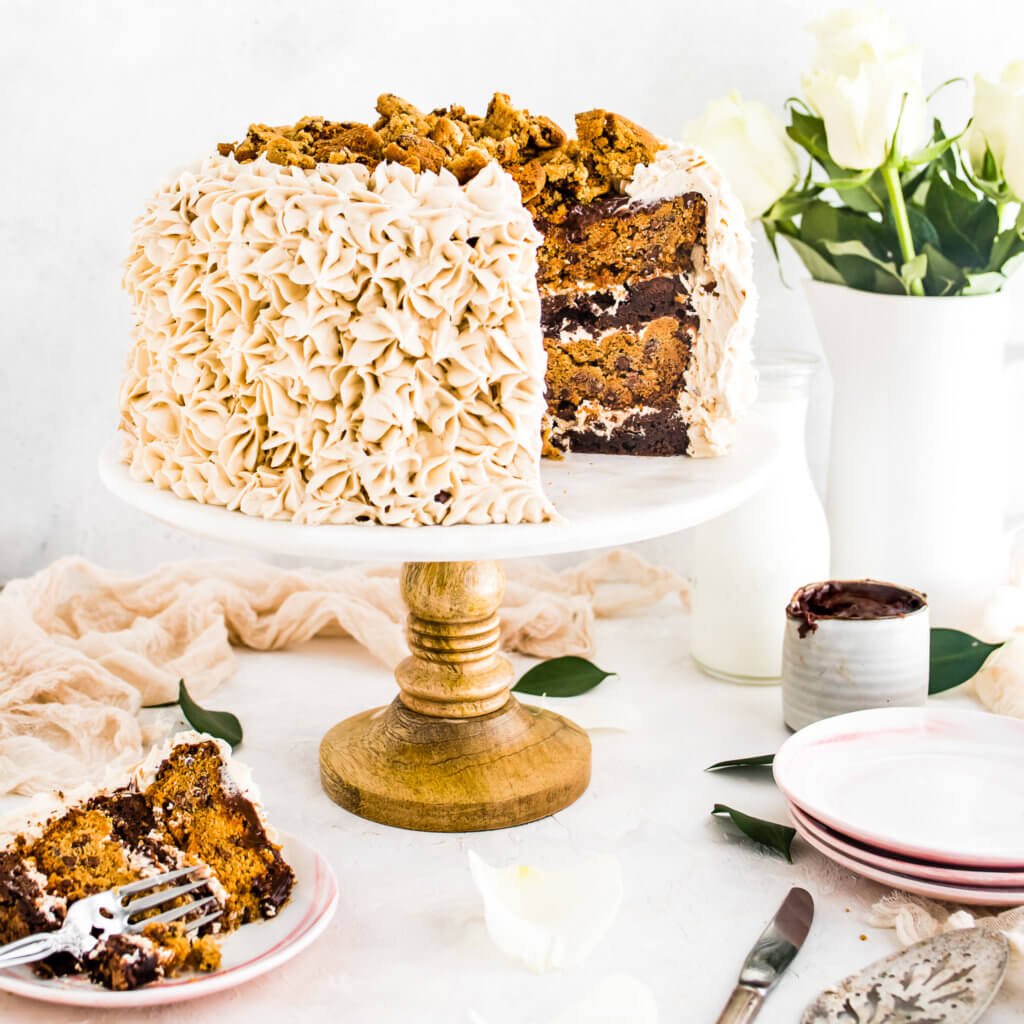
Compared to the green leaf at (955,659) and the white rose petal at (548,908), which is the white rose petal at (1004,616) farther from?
the white rose petal at (548,908)

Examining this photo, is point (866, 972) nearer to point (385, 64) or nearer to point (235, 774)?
point (235, 774)

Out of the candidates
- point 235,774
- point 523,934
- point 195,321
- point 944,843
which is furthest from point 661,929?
point 195,321

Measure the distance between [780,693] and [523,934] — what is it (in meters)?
0.82

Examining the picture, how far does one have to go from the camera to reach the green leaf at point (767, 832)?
4.83ft

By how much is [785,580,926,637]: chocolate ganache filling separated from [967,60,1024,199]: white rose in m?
0.63

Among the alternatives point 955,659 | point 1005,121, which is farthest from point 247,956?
point 1005,121

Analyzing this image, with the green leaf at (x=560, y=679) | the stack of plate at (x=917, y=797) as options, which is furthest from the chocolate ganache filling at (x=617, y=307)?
the stack of plate at (x=917, y=797)

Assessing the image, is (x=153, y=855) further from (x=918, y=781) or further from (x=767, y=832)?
(x=918, y=781)

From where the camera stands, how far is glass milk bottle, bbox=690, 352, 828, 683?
1.96 m

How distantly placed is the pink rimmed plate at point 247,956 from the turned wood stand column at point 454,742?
0.74 ft

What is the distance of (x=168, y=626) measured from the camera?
2.11 m

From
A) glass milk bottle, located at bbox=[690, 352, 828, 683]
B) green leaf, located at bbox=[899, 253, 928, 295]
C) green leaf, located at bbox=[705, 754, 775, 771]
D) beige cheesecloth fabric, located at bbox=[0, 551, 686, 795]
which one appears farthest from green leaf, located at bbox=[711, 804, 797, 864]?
green leaf, located at bbox=[899, 253, 928, 295]

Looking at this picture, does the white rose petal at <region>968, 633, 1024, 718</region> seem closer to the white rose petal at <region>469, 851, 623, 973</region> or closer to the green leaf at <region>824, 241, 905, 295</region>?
the green leaf at <region>824, 241, 905, 295</region>

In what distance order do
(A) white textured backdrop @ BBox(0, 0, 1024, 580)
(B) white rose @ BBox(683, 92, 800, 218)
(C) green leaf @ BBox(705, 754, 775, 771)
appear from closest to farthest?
(C) green leaf @ BBox(705, 754, 775, 771) → (B) white rose @ BBox(683, 92, 800, 218) → (A) white textured backdrop @ BBox(0, 0, 1024, 580)
